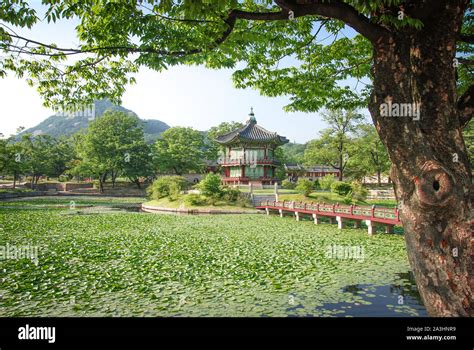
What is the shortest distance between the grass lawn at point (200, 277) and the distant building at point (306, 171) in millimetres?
40690

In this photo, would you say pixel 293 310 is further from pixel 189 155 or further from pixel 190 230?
pixel 189 155

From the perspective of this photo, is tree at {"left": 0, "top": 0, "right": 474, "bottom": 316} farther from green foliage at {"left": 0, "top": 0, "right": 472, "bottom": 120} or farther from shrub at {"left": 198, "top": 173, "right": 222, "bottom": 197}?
shrub at {"left": 198, "top": 173, "right": 222, "bottom": 197}

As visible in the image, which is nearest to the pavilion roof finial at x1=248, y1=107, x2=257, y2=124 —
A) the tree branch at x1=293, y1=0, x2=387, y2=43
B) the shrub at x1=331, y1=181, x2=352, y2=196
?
the shrub at x1=331, y1=181, x2=352, y2=196

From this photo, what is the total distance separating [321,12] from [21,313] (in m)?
5.63

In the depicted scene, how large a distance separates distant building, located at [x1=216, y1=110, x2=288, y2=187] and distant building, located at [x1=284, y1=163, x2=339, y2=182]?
15.0 metres

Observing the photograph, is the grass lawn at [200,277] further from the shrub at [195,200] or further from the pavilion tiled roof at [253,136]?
the pavilion tiled roof at [253,136]

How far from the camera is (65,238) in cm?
1104

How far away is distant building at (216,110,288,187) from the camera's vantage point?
3594 centimetres

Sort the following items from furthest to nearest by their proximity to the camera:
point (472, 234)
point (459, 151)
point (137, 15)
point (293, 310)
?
point (293, 310)
point (137, 15)
point (459, 151)
point (472, 234)

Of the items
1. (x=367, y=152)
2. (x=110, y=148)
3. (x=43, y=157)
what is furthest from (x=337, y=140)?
(x=43, y=157)

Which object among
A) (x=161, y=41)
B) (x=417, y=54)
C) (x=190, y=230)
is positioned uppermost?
(x=161, y=41)

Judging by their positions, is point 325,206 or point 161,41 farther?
point 325,206

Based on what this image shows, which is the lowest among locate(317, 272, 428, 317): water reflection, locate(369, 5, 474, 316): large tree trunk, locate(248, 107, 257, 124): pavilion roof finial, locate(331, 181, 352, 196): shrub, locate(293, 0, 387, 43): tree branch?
locate(317, 272, 428, 317): water reflection
